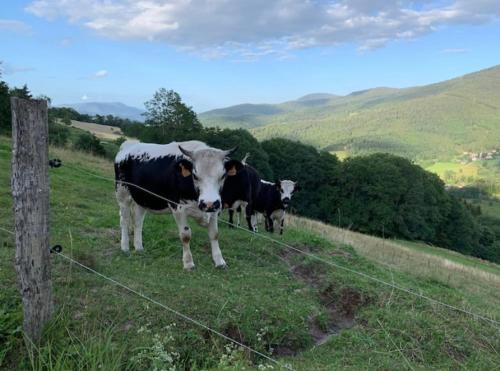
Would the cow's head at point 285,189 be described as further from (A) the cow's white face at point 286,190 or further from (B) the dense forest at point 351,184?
(B) the dense forest at point 351,184

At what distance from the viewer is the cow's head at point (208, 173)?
266 inches

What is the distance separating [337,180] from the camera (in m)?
55.8

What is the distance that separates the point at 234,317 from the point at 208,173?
224 centimetres

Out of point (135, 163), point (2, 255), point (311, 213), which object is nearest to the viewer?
point (2, 255)

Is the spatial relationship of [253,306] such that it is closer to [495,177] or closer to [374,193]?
[374,193]

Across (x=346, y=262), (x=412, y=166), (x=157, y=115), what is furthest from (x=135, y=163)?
(x=412, y=166)

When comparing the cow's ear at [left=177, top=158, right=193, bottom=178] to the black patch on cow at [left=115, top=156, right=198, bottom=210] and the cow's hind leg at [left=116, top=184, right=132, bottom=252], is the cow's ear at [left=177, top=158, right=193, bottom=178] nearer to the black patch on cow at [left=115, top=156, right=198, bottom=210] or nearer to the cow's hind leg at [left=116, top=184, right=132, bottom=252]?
the black patch on cow at [left=115, top=156, right=198, bottom=210]

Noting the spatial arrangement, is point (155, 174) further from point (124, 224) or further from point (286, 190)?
point (286, 190)

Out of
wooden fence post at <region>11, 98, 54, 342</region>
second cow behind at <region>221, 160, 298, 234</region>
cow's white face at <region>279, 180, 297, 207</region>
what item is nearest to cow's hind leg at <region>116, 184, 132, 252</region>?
second cow behind at <region>221, 160, 298, 234</region>

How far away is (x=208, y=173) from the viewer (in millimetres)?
7051

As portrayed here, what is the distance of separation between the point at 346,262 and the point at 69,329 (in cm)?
571

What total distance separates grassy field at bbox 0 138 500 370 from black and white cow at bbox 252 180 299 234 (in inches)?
224

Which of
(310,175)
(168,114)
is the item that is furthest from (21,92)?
(310,175)

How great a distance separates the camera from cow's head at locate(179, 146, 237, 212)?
6.75m
